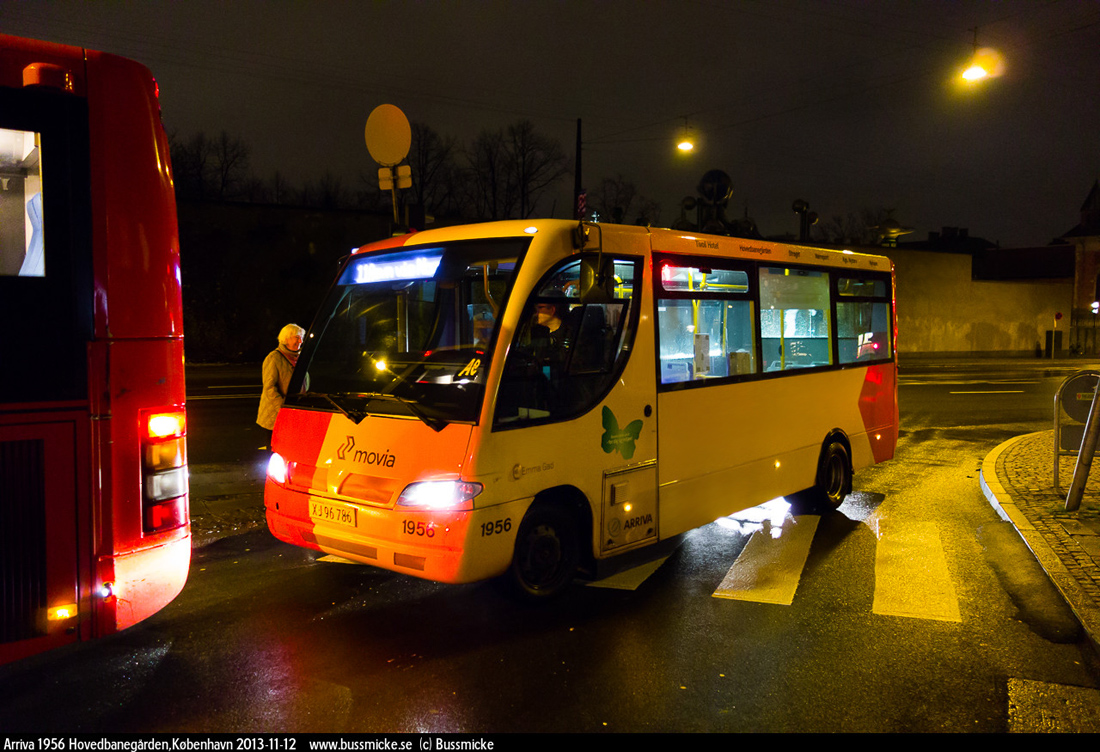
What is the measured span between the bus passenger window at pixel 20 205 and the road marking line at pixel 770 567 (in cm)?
474

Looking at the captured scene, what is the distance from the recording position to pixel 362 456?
200 inches

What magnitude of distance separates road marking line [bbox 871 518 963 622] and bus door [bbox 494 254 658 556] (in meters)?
1.81

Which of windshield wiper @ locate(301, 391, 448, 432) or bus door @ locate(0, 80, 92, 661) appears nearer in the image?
bus door @ locate(0, 80, 92, 661)

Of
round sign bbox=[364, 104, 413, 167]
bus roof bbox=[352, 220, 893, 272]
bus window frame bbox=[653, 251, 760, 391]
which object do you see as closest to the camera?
bus roof bbox=[352, 220, 893, 272]

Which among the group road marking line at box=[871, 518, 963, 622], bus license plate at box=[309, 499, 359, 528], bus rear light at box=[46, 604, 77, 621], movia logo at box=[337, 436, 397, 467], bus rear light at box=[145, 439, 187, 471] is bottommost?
road marking line at box=[871, 518, 963, 622]

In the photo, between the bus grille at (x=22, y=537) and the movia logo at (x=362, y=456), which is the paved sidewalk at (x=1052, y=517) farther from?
the bus grille at (x=22, y=537)

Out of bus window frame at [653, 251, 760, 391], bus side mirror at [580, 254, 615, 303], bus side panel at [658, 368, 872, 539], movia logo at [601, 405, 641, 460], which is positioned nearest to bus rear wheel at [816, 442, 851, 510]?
bus side panel at [658, 368, 872, 539]

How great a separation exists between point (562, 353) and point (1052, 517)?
570 cm

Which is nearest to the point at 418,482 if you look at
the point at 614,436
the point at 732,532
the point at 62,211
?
the point at 614,436

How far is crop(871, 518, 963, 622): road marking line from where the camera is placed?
5.40m

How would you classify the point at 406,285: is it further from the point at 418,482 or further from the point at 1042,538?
the point at 1042,538

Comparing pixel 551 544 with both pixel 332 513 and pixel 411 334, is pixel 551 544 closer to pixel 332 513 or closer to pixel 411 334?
pixel 332 513

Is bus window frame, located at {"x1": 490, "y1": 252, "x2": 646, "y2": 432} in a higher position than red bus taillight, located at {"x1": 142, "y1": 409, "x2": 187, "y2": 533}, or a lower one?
higher

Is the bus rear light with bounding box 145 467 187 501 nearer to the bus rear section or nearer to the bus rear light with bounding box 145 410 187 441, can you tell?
the bus rear light with bounding box 145 410 187 441
